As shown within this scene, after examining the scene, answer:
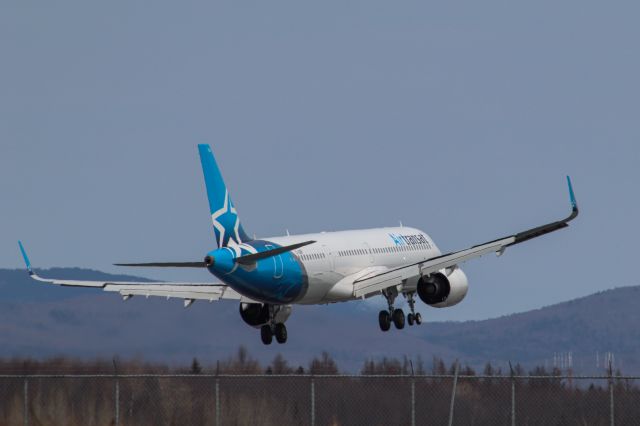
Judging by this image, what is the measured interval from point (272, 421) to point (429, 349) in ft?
336

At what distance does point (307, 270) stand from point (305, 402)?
13.0m

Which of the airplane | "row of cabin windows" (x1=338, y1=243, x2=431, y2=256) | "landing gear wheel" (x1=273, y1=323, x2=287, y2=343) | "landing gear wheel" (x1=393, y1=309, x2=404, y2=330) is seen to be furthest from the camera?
"landing gear wheel" (x1=393, y1=309, x2=404, y2=330)

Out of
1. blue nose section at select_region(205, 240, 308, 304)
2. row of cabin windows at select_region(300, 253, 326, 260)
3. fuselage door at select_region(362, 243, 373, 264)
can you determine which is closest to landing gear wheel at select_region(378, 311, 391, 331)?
fuselage door at select_region(362, 243, 373, 264)

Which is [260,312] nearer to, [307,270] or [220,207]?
[307,270]

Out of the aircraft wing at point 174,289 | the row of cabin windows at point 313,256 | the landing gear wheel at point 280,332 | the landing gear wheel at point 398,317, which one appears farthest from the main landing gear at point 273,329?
the landing gear wheel at point 398,317

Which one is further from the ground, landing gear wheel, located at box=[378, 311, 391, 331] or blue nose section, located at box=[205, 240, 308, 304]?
blue nose section, located at box=[205, 240, 308, 304]

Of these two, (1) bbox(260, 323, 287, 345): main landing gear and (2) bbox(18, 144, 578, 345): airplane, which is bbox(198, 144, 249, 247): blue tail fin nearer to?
(2) bbox(18, 144, 578, 345): airplane

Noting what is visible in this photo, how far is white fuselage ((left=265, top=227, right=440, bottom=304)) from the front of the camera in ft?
213

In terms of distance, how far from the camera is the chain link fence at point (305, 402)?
48.0 meters

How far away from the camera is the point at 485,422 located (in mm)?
52906

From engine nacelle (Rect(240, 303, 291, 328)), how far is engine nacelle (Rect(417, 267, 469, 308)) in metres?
5.96

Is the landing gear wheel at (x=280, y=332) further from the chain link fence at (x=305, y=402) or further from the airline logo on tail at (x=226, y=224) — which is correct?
the chain link fence at (x=305, y=402)

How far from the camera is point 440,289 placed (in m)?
68.1

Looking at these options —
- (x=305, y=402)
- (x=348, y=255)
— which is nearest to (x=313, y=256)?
(x=348, y=255)
